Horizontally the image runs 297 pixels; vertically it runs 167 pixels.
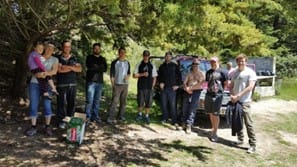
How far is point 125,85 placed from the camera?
9.63 m

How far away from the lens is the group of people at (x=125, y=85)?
7.86 m

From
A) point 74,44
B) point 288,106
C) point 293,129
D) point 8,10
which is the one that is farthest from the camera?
point 288,106

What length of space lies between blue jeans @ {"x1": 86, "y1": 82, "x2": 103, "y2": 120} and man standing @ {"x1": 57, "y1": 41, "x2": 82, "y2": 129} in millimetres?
532

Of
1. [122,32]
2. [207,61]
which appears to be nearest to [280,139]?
[207,61]

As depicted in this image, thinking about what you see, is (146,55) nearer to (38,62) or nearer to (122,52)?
(122,52)

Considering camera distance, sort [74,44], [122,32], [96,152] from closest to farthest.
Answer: [96,152]
[122,32]
[74,44]

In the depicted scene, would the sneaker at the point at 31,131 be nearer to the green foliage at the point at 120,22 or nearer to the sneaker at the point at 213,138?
the green foliage at the point at 120,22

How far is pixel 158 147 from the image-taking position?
8.16 m

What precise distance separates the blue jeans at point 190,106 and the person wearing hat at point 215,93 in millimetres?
464

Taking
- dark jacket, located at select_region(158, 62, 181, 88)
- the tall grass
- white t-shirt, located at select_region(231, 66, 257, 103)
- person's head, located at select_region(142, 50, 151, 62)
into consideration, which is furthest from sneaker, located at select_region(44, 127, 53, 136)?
the tall grass

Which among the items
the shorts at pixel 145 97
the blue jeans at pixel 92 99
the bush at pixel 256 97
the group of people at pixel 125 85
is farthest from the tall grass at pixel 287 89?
the blue jeans at pixel 92 99

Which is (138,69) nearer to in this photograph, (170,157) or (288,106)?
(170,157)

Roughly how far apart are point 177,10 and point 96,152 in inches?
125

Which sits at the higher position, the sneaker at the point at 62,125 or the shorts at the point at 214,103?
the shorts at the point at 214,103
